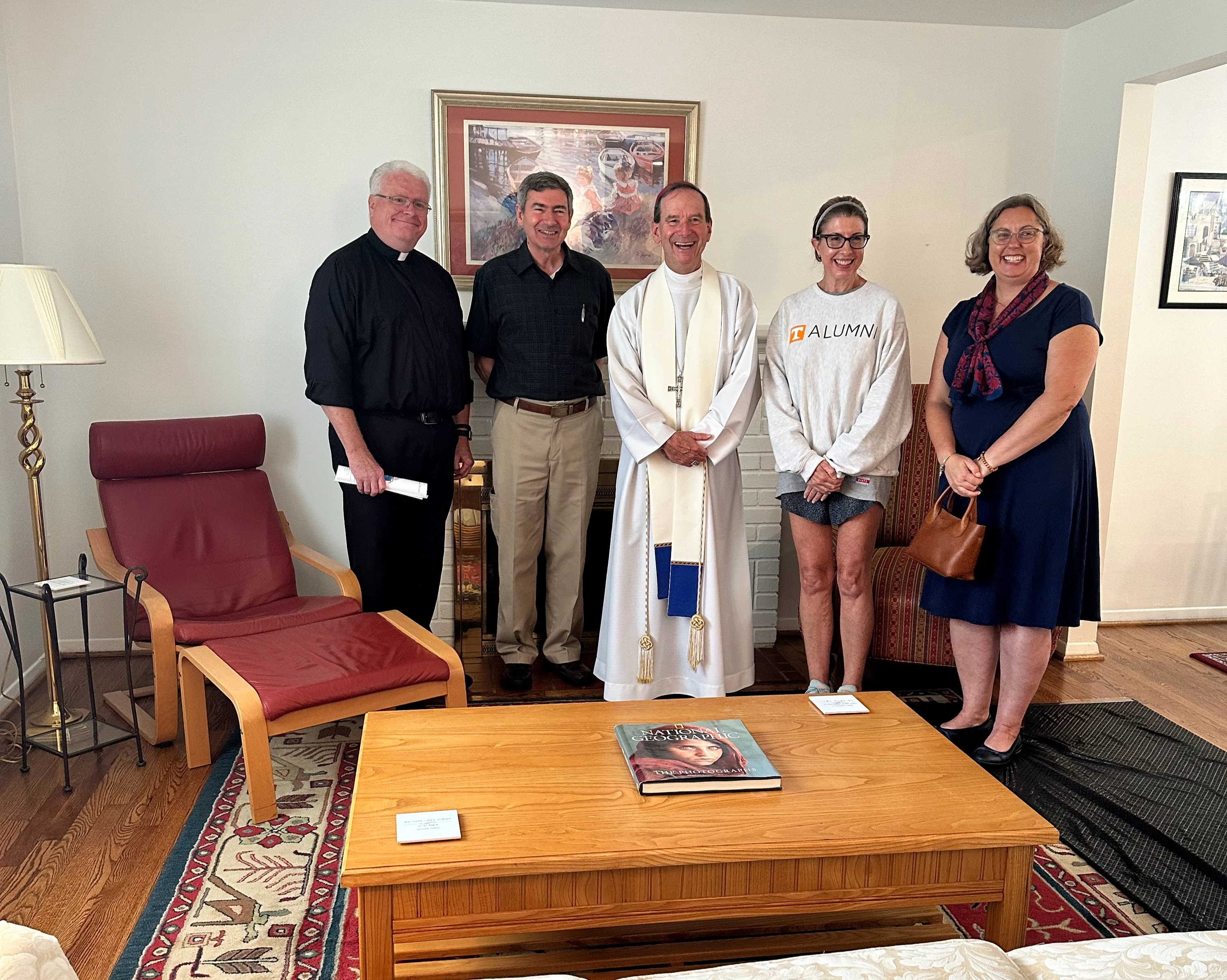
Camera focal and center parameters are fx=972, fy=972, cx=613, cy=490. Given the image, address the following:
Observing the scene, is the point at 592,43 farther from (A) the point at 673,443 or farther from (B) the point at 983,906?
(B) the point at 983,906

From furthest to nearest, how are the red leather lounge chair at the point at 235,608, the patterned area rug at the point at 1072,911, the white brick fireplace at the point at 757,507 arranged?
the white brick fireplace at the point at 757,507
the red leather lounge chair at the point at 235,608
the patterned area rug at the point at 1072,911

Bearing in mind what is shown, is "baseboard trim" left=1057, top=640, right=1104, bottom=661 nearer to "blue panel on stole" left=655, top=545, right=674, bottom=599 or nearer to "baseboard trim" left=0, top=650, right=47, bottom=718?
"blue panel on stole" left=655, top=545, right=674, bottom=599

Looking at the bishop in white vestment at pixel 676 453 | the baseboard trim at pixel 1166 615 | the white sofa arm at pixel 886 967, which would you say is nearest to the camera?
the white sofa arm at pixel 886 967

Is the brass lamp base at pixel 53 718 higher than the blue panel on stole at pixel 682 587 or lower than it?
lower

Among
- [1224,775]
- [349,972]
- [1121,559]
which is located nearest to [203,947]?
[349,972]

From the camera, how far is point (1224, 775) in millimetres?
2773

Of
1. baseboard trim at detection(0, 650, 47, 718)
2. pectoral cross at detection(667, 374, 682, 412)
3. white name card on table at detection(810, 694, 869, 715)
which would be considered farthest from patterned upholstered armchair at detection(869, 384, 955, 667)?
baseboard trim at detection(0, 650, 47, 718)

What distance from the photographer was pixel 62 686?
2801 millimetres

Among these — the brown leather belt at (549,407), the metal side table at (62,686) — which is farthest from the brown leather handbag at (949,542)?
the metal side table at (62,686)

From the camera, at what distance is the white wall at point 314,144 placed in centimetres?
340

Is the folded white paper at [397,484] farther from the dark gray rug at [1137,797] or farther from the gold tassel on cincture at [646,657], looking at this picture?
the dark gray rug at [1137,797]

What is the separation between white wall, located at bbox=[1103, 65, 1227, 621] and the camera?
3928 millimetres

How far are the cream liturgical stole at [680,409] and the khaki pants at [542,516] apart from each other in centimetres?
41

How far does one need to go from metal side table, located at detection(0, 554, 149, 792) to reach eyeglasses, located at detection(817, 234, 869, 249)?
2187 millimetres
